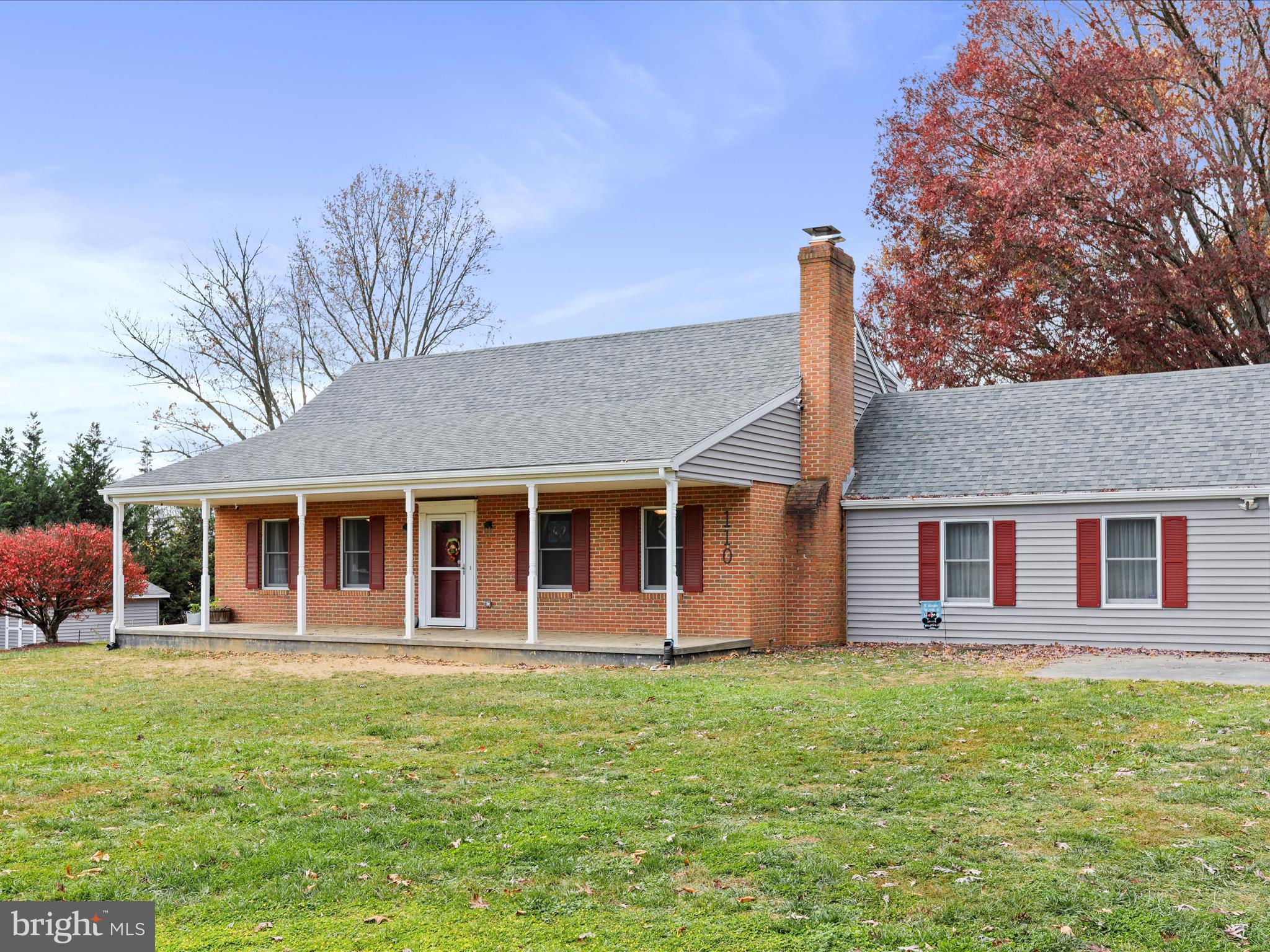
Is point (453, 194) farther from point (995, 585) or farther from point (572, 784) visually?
point (572, 784)

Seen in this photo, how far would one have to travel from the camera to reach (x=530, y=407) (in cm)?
2080

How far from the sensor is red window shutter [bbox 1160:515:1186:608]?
15820mm

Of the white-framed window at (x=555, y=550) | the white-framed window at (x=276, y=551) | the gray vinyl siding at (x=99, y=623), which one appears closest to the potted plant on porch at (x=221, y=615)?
the white-framed window at (x=276, y=551)

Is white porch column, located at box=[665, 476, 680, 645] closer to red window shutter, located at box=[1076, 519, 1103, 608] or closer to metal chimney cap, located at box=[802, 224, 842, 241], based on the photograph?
metal chimney cap, located at box=[802, 224, 842, 241]

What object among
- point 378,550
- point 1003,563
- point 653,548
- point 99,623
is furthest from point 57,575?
point 1003,563

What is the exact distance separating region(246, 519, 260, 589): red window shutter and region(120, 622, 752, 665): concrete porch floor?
1116 millimetres

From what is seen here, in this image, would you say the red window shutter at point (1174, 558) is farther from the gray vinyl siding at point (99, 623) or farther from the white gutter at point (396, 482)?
the gray vinyl siding at point (99, 623)

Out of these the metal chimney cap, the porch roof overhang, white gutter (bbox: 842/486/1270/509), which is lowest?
white gutter (bbox: 842/486/1270/509)

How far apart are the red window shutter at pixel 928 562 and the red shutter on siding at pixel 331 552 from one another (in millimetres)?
10319

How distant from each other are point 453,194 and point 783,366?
894 inches

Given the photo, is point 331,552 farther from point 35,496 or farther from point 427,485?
point 35,496

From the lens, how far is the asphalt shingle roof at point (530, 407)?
55.8ft

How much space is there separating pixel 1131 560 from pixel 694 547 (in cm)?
619

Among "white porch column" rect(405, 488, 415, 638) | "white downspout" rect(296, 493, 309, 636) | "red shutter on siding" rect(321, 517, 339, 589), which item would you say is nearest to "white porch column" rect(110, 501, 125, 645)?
"red shutter on siding" rect(321, 517, 339, 589)
